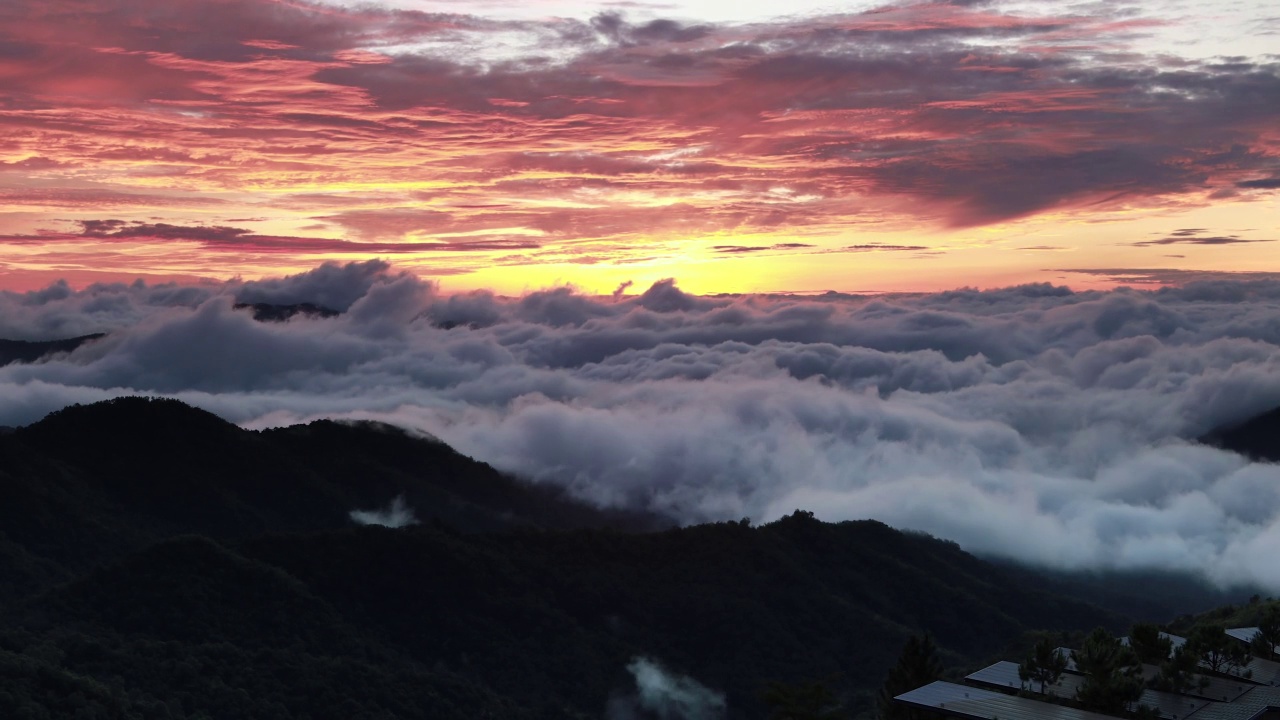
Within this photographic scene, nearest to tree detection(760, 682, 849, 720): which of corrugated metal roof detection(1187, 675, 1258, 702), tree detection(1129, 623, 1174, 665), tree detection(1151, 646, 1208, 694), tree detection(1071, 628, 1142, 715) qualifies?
tree detection(1071, 628, 1142, 715)

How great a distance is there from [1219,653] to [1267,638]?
7.97 metres

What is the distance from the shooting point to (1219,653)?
60344mm

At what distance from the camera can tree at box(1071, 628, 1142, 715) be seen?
5281cm

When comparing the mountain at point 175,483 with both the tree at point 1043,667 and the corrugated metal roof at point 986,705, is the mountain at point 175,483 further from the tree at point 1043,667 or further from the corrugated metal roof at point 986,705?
the tree at point 1043,667

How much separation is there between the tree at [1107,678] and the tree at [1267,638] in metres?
11.0

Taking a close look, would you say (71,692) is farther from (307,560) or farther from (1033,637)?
(1033,637)

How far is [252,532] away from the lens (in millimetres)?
160750

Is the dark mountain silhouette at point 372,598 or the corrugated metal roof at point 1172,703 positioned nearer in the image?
the corrugated metal roof at point 1172,703

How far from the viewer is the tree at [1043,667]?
191 ft

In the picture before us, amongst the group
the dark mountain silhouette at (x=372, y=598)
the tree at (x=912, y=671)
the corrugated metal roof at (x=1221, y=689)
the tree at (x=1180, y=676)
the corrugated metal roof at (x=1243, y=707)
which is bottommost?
the dark mountain silhouette at (x=372, y=598)

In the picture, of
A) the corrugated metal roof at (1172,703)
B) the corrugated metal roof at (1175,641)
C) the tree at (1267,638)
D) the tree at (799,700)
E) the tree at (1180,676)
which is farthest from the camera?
the tree at (1267,638)

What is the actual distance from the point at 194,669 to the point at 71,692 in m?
15.0

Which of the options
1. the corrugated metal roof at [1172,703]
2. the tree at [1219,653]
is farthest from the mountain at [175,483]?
the tree at [1219,653]

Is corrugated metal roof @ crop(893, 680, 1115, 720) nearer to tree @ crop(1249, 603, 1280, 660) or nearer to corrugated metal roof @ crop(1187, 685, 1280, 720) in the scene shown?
corrugated metal roof @ crop(1187, 685, 1280, 720)
